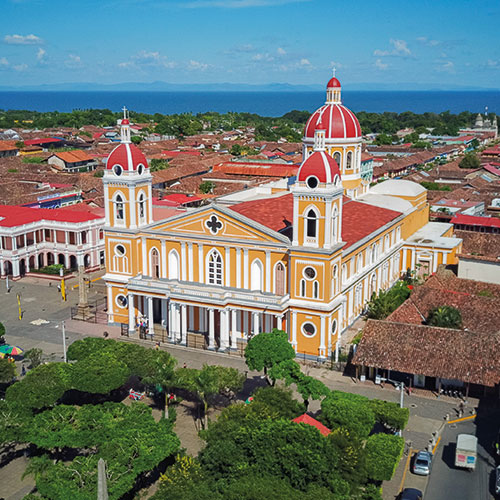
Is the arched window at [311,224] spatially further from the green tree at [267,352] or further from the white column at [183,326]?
the white column at [183,326]

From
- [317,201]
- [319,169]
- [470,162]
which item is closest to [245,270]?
[317,201]

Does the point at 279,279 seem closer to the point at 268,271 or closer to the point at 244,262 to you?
the point at 268,271

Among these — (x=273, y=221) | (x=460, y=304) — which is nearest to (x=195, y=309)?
(x=273, y=221)

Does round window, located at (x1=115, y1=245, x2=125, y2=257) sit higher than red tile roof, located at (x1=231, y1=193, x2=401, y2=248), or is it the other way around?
red tile roof, located at (x1=231, y1=193, x2=401, y2=248)

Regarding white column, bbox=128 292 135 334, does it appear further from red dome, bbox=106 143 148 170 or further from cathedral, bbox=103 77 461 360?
red dome, bbox=106 143 148 170

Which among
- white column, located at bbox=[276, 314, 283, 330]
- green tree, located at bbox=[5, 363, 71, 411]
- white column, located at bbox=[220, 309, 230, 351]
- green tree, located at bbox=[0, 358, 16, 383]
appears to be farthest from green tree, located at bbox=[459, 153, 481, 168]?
green tree, located at bbox=[5, 363, 71, 411]
